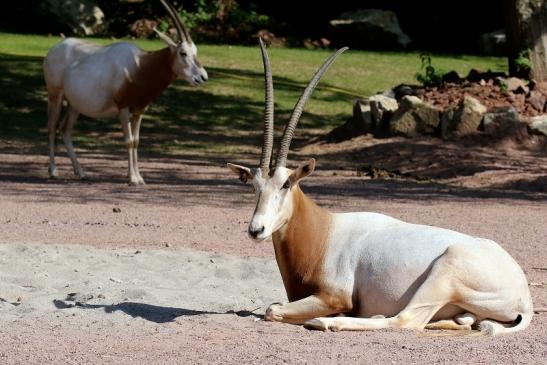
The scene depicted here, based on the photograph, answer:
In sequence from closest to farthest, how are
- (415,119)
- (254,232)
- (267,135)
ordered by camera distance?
(254,232) < (267,135) < (415,119)

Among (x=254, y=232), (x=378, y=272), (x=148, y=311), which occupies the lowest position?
(x=148, y=311)

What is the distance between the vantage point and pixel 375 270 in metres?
6.45

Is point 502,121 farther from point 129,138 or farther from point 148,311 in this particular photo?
point 148,311

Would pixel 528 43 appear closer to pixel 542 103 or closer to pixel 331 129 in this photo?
pixel 542 103

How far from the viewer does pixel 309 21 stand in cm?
3058

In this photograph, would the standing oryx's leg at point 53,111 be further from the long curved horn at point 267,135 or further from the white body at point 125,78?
the long curved horn at point 267,135

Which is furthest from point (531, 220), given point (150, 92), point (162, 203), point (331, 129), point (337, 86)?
point (337, 86)

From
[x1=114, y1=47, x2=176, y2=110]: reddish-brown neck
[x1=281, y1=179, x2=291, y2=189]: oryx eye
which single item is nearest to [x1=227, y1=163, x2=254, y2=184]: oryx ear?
→ [x1=281, y1=179, x2=291, y2=189]: oryx eye

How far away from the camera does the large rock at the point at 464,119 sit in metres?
16.7

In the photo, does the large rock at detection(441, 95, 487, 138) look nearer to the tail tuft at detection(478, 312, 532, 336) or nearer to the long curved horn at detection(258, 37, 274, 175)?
the long curved horn at detection(258, 37, 274, 175)

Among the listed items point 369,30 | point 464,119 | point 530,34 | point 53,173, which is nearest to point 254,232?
point 53,173

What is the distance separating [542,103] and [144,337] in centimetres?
1218

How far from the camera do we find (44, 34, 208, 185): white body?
1376 cm

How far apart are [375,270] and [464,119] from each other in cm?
1058
